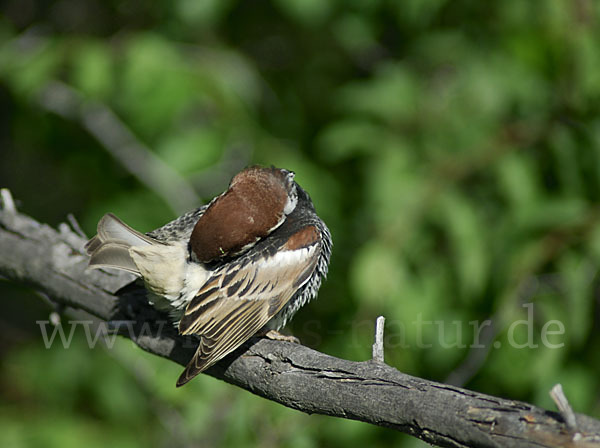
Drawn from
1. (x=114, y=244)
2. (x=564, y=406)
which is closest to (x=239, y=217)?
(x=114, y=244)

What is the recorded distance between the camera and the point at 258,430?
3.10 metres

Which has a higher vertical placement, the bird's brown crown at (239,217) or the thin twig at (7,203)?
the bird's brown crown at (239,217)

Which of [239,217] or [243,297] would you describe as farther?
[243,297]

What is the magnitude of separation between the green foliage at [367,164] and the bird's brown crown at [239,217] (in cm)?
78

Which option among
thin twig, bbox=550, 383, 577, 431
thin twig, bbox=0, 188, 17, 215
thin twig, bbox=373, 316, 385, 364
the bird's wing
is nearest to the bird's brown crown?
the bird's wing

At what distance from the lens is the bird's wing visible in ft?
7.91

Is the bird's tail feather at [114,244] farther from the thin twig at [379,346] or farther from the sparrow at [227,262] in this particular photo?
the thin twig at [379,346]

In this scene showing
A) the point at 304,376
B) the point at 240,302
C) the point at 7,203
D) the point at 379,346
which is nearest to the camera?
the point at 379,346

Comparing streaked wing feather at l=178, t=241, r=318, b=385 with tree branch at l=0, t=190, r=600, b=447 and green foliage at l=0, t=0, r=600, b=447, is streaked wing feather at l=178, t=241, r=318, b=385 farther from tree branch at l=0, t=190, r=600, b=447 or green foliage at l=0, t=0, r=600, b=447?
green foliage at l=0, t=0, r=600, b=447

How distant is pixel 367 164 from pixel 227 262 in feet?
5.39

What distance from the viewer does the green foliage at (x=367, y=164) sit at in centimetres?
325

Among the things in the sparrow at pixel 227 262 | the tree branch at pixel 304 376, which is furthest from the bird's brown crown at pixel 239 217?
the tree branch at pixel 304 376

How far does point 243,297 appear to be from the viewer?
105 inches

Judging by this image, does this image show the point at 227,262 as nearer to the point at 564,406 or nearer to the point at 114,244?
the point at 114,244
